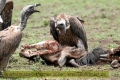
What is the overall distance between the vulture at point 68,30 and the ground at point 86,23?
0.77m

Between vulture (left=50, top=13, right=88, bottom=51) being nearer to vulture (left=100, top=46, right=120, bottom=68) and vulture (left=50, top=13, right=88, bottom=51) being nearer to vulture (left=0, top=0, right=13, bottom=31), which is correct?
vulture (left=100, top=46, right=120, bottom=68)

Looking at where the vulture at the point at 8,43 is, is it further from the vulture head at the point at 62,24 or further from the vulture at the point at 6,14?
the vulture at the point at 6,14

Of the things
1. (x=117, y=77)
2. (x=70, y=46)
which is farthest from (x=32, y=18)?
(x=117, y=77)

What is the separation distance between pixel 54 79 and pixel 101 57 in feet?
6.19

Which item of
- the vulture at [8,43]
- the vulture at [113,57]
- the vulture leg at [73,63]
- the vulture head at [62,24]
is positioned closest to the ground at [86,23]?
the vulture at [113,57]

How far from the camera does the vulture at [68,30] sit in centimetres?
993

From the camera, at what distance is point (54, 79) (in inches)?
314

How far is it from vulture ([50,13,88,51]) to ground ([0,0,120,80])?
2.52 feet

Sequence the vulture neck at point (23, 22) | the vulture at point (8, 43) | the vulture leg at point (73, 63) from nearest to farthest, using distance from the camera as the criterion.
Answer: the vulture at point (8, 43) → the vulture neck at point (23, 22) → the vulture leg at point (73, 63)

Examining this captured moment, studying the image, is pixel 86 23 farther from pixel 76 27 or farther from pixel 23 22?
pixel 23 22

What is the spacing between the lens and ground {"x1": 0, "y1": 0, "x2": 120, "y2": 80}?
964cm

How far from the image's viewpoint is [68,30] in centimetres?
1000

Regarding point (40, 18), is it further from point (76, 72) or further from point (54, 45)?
point (76, 72)

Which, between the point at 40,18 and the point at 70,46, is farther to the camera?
the point at 40,18
